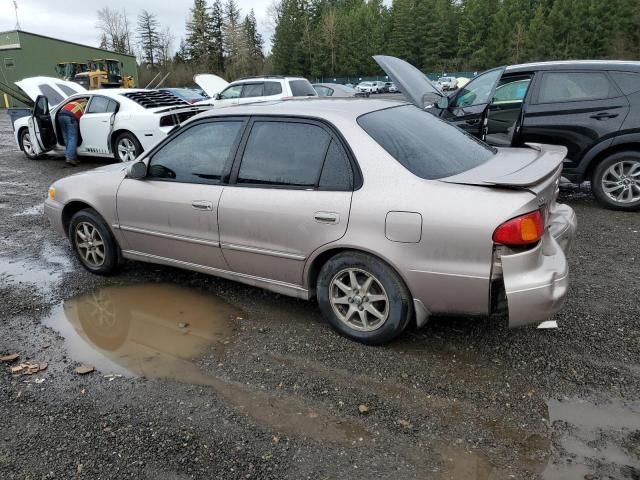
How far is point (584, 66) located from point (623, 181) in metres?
1.58

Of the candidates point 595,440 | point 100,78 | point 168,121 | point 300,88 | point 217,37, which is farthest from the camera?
point 217,37

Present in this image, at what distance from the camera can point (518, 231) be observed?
2912 mm

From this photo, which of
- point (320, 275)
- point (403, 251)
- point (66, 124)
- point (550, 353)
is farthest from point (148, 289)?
point (66, 124)

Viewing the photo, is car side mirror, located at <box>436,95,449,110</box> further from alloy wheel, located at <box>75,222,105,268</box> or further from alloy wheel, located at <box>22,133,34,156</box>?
alloy wheel, located at <box>22,133,34,156</box>

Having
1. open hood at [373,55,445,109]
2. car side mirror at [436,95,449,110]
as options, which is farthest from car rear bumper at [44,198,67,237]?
car side mirror at [436,95,449,110]

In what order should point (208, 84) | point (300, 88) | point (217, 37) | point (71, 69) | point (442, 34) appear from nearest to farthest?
point (300, 88) → point (208, 84) → point (71, 69) → point (442, 34) → point (217, 37)

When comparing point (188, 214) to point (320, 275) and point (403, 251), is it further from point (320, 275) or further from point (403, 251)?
point (403, 251)

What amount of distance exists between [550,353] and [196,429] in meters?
2.28

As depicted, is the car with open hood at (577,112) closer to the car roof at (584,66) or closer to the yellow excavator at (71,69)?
the car roof at (584,66)

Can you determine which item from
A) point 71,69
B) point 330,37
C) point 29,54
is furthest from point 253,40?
point 71,69

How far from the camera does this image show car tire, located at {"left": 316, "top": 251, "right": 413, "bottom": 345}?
3297 mm

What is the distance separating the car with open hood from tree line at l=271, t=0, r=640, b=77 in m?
56.5

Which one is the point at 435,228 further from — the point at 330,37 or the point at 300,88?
the point at 330,37

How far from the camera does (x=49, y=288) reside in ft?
15.6
